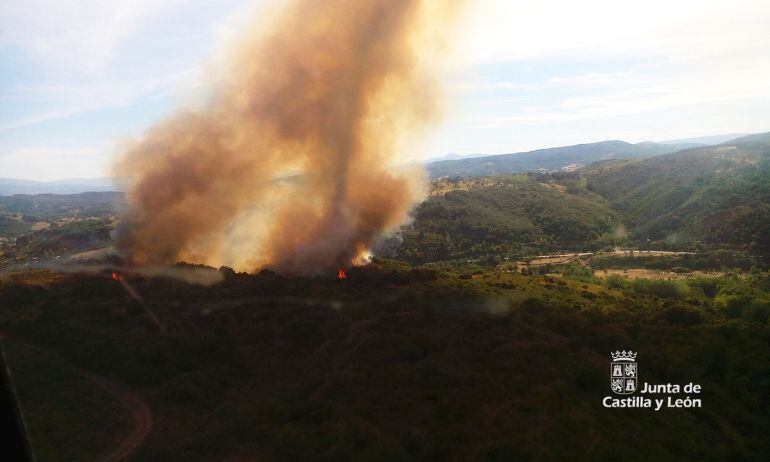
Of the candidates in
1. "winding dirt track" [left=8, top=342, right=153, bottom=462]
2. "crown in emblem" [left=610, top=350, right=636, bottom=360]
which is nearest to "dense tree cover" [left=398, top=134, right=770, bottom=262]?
"crown in emblem" [left=610, top=350, right=636, bottom=360]

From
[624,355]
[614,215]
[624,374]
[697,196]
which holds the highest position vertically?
[697,196]

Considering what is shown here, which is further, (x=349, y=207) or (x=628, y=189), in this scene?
(x=628, y=189)

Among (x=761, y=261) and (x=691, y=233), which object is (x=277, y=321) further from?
(x=691, y=233)

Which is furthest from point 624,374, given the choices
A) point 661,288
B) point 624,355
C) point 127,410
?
point 661,288

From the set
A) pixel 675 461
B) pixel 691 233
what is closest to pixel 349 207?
pixel 675 461

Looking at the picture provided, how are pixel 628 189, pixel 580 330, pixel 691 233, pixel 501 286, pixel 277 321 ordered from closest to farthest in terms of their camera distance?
pixel 580 330 → pixel 277 321 → pixel 501 286 → pixel 691 233 → pixel 628 189

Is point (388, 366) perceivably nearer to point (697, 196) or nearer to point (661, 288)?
point (661, 288)

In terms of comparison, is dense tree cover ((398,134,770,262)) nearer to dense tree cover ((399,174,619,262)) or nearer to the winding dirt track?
dense tree cover ((399,174,619,262))

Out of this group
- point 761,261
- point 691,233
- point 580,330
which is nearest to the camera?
point 580,330
